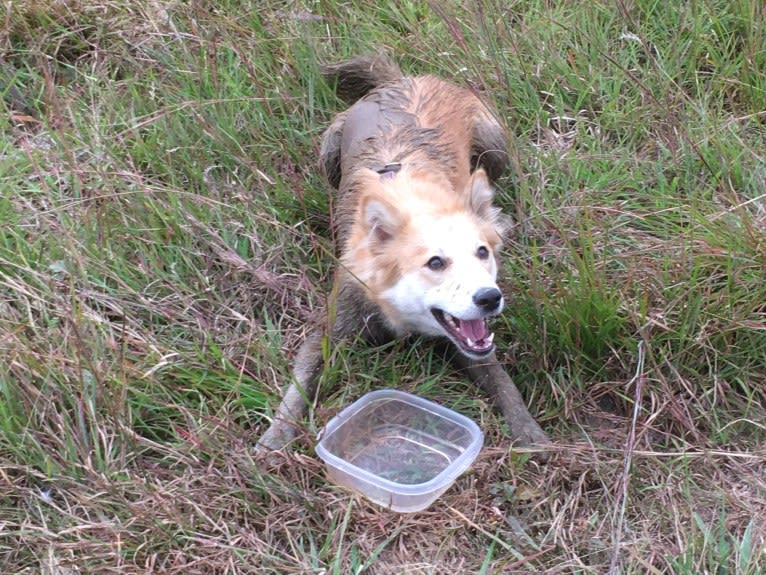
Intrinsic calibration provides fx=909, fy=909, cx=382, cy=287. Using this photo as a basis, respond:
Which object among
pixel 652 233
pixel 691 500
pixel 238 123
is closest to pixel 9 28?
pixel 238 123

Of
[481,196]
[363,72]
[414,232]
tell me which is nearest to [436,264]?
[414,232]

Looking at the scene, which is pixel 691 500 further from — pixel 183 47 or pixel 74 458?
pixel 183 47

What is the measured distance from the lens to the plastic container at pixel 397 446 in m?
3.04

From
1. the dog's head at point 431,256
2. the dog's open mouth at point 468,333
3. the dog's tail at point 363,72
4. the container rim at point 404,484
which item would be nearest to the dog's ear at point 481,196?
the dog's head at point 431,256

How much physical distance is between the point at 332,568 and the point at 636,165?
2.30m

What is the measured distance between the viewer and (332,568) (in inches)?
112

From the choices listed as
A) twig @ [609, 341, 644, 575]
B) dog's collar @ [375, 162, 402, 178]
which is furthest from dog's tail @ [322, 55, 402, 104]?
→ twig @ [609, 341, 644, 575]

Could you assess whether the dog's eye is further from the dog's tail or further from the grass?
the dog's tail

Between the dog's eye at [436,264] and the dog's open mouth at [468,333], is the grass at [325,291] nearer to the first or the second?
the dog's open mouth at [468,333]

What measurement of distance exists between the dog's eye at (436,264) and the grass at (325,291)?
363mm

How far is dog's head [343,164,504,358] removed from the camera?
318 cm

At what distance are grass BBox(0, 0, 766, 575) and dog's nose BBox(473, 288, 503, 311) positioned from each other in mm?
304

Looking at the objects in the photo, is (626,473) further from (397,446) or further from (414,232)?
(414,232)

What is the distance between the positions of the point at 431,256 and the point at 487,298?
1.04 ft
